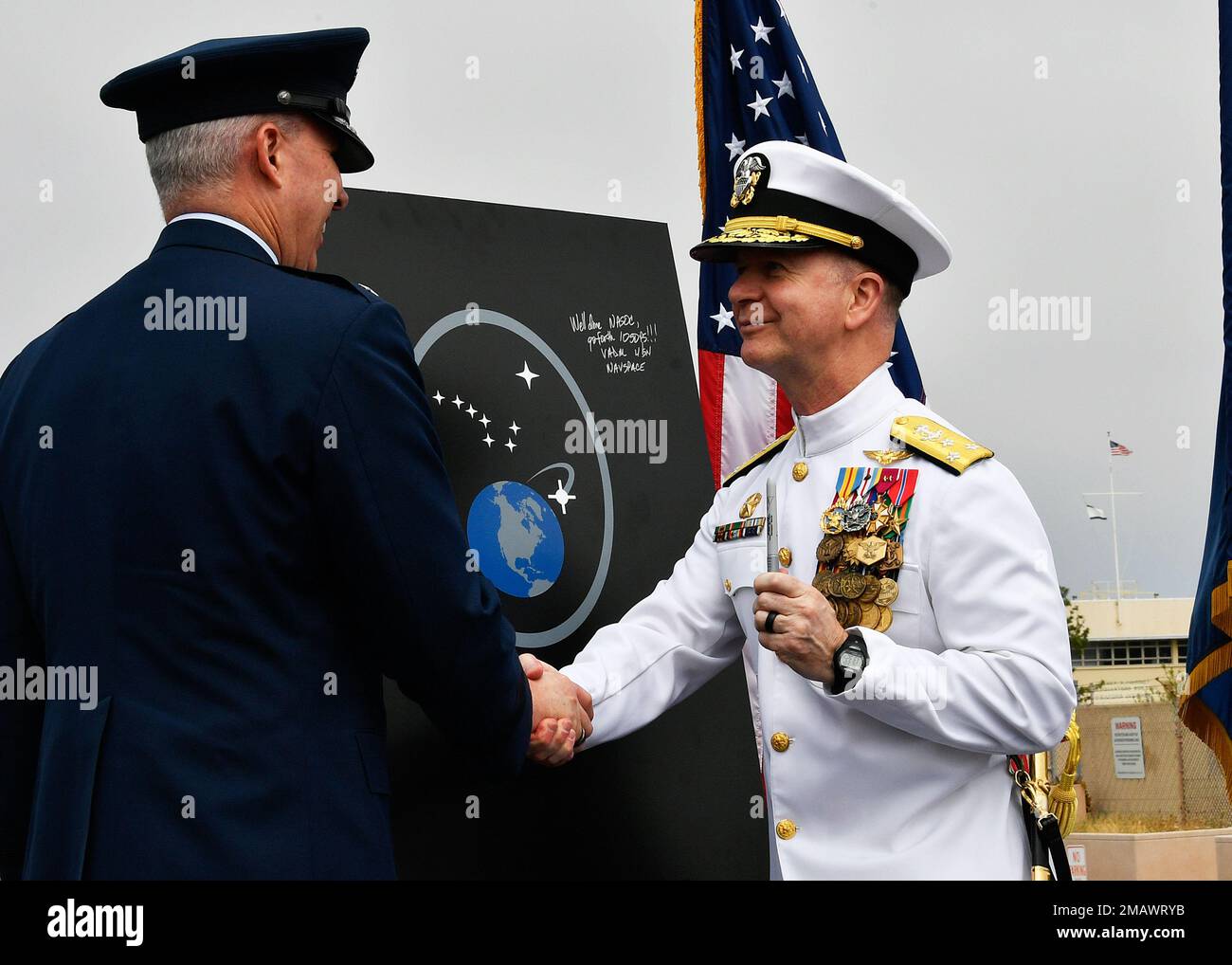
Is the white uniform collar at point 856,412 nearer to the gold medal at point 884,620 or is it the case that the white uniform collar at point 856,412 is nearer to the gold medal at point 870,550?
the gold medal at point 870,550

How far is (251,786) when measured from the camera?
202 cm

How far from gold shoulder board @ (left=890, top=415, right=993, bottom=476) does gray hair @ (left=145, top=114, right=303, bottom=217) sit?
1.65 m

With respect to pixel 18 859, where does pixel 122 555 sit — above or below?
above

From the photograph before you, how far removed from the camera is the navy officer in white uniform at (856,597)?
2.59 m

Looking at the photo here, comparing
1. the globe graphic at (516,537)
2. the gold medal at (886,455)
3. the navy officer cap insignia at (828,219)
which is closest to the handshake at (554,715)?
the globe graphic at (516,537)

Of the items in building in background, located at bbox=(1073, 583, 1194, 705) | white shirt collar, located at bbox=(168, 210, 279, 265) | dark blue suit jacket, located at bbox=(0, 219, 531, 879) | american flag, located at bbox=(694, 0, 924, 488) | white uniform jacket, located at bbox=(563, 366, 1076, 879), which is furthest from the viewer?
building in background, located at bbox=(1073, 583, 1194, 705)

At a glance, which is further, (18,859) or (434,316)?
(434,316)

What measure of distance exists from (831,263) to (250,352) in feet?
5.14

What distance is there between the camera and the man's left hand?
260 cm

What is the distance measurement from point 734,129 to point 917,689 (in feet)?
9.32

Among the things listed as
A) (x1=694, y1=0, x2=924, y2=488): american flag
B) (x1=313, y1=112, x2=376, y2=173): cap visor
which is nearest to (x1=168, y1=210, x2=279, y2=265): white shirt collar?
(x1=313, y1=112, x2=376, y2=173): cap visor

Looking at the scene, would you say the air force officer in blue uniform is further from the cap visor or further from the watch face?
the watch face
